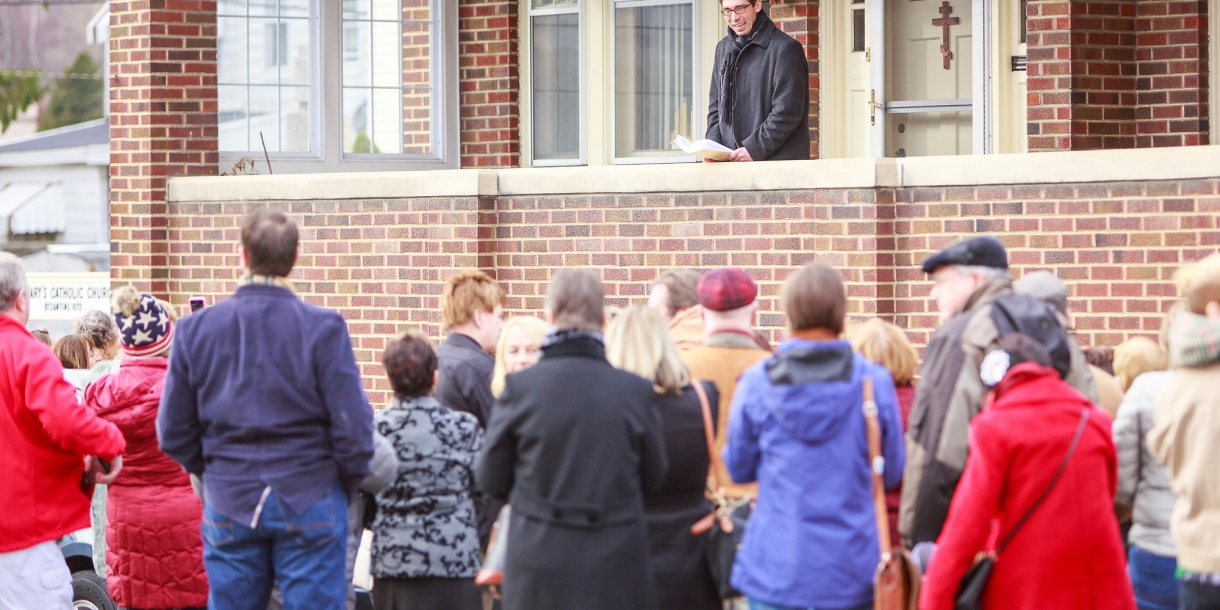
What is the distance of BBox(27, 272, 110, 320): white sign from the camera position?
12102mm

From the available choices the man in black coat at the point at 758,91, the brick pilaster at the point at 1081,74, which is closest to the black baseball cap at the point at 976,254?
the man in black coat at the point at 758,91

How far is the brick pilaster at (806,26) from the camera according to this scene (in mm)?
10656

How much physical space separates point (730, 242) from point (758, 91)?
3.28 ft

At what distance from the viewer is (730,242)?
805 centimetres

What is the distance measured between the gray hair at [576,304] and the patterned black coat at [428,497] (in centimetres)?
86

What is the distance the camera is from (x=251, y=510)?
500 centimetres

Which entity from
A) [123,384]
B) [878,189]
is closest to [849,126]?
[878,189]

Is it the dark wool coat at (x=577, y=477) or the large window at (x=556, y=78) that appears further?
the large window at (x=556, y=78)

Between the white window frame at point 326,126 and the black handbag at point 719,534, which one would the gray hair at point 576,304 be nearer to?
the black handbag at point 719,534

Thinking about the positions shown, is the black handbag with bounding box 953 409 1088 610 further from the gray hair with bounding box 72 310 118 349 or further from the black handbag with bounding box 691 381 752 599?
the gray hair with bounding box 72 310 118 349

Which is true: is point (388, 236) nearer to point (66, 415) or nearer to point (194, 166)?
point (194, 166)

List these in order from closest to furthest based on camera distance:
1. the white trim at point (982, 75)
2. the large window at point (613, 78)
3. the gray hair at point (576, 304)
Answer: the gray hair at point (576, 304) < the white trim at point (982, 75) < the large window at point (613, 78)

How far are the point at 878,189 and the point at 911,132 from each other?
11.6 feet

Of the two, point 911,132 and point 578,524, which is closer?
point 578,524
